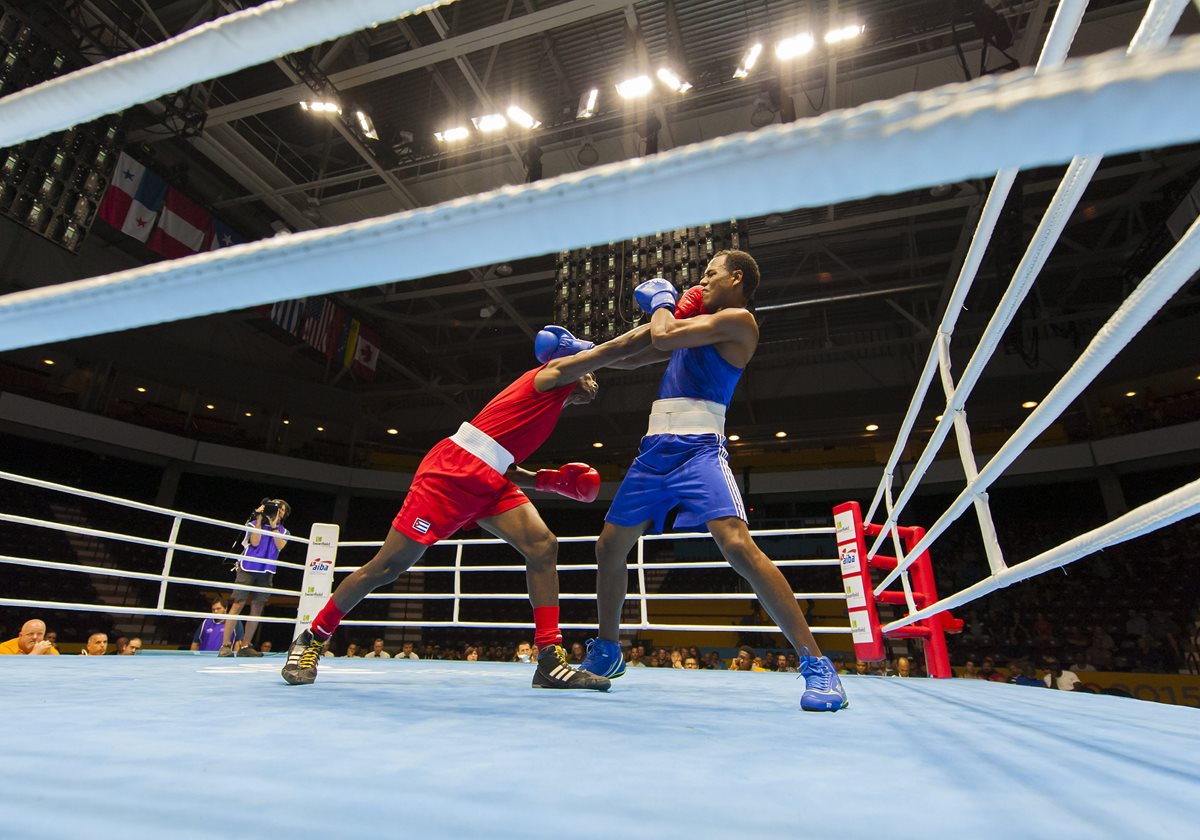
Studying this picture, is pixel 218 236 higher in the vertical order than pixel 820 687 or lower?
higher

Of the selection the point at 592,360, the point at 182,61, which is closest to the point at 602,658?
the point at 592,360

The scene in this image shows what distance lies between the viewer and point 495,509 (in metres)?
2.19

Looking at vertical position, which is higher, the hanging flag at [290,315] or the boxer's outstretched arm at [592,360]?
the hanging flag at [290,315]

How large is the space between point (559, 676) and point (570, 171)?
18.8ft

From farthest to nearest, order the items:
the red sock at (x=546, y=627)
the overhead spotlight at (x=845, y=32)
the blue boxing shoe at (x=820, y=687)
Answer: the overhead spotlight at (x=845, y=32)
the red sock at (x=546, y=627)
the blue boxing shoe at (x=820, y=687)

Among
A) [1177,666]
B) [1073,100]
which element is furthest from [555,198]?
[1177,666]

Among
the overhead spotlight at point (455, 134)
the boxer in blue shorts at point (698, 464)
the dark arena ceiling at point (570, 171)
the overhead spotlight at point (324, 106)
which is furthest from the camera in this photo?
the overhead spotlight at point (455, 134)

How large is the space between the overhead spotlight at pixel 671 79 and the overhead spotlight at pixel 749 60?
56 centimetres

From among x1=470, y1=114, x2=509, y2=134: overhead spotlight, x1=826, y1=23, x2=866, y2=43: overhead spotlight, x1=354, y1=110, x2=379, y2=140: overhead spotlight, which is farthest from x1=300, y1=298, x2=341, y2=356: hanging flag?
x1=826, y1=23, x2=866, y2=43: overhead spotlight

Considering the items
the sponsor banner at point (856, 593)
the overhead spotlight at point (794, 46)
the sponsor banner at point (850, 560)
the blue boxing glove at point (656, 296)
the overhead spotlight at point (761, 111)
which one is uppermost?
the overhead spotlight at point (794, 46)

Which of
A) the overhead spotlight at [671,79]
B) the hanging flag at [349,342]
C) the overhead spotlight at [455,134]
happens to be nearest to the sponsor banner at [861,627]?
the overhead spotlight at [671,79]

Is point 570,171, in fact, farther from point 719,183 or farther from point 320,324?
point 719,183

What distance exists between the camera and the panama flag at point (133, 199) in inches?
273

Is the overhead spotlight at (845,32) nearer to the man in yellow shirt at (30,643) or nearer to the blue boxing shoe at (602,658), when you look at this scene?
the blue boxing shoe at (602,658)
